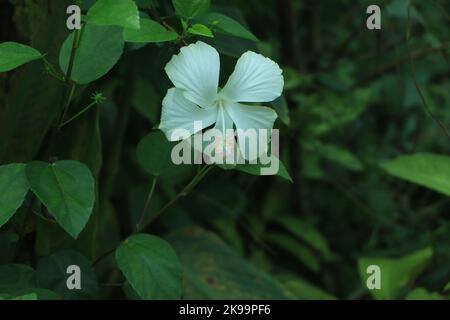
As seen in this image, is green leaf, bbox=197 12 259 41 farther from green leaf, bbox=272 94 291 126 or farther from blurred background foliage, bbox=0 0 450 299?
green leaf, bbox=272 94 291 126

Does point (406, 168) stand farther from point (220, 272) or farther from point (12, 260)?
point (12, 260)

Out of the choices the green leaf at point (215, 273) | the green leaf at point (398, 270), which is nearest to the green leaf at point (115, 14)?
the green leaf at point (215, 273)

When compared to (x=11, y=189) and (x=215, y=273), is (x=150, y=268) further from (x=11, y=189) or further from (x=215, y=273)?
(x=215, y=273)

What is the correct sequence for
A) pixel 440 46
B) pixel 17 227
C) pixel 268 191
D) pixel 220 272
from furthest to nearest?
pixel 268 191, pixel 440 46, pixel 220 272, pixel 17 227

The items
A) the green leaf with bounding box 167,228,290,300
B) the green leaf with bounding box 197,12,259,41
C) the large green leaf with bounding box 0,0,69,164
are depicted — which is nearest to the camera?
the green leaf with bounding box 197,12,259,41

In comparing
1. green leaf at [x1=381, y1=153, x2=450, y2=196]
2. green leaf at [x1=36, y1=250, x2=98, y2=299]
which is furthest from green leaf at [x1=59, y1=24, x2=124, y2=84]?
green leaf at [x1=381, y1=153, x2=450, y2=196]

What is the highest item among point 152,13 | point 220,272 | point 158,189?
point 152,13
